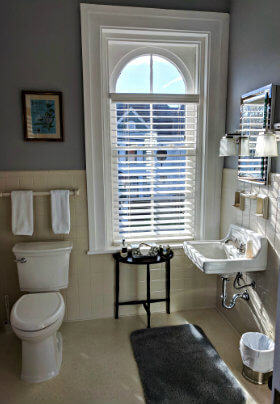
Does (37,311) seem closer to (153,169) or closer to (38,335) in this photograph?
(38,335)

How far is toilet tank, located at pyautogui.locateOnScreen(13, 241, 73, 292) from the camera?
7.97 ft

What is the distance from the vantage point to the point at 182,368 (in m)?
2.17

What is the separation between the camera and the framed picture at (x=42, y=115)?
246 centimetres

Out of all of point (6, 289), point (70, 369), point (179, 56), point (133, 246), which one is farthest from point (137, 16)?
point (70, 369)

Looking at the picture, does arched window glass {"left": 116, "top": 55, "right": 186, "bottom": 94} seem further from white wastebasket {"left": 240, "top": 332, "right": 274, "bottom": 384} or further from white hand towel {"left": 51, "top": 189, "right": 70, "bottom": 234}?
white wastebasket {"left": 240, "top": 332, "right": 274, "bottom": 384}

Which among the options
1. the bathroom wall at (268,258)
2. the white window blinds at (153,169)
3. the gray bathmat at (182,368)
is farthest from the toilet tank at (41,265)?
the bathroom wall at (268,258)

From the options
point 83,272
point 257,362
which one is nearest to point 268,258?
point 257,362

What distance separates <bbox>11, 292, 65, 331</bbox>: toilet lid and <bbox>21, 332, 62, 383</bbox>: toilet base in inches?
6.5

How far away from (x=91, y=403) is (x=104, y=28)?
269 centimetres

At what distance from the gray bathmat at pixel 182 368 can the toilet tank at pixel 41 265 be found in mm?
806

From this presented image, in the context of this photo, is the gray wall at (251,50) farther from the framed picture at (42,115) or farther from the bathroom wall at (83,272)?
the framed picture at (42,115)

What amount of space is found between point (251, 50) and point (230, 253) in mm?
1550

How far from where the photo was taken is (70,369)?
219 centimetres

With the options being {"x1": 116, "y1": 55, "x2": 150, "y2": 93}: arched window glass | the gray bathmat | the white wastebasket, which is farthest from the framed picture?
the white wastebasket
